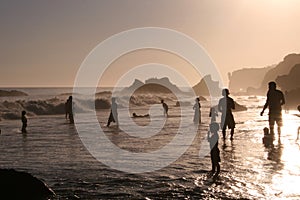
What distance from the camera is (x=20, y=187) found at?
8344 millimetres

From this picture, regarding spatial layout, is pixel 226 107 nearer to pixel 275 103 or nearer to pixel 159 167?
pixel 275 103

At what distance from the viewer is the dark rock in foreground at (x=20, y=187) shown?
8.18 metres

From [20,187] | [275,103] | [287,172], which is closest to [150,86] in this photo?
[275,103]

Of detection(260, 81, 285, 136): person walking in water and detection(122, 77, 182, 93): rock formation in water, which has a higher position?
detection(122, 77, 182, 93): rock formation in water

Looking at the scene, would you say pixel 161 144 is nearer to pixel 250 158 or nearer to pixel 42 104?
pixel 250 158

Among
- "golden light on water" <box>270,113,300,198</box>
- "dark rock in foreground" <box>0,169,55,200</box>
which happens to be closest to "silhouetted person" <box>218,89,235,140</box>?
"golden light on water" <box>270,113,300,198</box>

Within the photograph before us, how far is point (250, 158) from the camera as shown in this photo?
12.9 metres

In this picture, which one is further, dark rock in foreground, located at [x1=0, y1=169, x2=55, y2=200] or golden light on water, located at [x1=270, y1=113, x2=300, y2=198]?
golden light on water, located at [x1=270, y1=113, x2=300, y2=198]

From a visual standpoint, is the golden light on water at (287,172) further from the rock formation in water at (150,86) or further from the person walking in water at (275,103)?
the rock formation in water at (150,86)

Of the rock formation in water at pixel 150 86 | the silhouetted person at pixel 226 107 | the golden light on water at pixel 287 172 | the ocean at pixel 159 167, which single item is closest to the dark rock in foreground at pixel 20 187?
the ocean at pixel 159 167

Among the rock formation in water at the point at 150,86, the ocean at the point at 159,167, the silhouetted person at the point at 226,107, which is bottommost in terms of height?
the ocean at the point at 159,167

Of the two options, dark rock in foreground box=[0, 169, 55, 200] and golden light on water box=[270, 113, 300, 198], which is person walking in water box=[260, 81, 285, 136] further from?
A: dark rock in foreground box=[0, 169, 55, 200]

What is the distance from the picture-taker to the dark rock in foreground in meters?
8.18

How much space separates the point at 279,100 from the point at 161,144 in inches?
215
